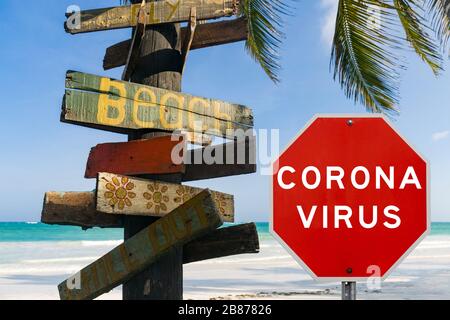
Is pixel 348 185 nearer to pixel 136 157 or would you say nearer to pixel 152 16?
pixel 136 157

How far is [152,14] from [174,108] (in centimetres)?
74

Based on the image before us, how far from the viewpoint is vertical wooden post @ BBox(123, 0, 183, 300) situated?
363 centimetres

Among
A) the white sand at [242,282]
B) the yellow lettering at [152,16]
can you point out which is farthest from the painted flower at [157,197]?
the white sand at [242,282]

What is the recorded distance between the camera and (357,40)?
297 inches

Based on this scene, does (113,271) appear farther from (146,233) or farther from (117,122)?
(117,122)

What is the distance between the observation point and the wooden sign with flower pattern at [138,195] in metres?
3.36

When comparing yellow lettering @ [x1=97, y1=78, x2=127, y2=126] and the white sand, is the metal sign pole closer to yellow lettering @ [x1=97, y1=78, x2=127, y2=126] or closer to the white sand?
yellow lettering @ [x1=97, y1=78, x2=127, y2=126]

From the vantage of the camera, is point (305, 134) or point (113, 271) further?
point (113, 271)

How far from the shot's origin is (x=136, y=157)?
367 centimetres

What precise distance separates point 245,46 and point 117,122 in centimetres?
492

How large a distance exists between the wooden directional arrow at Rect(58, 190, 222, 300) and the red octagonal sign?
930 millimetres

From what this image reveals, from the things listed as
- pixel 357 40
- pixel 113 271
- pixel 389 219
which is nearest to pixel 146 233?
pixel 113 271

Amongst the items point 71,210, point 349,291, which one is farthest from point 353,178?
point 71,210

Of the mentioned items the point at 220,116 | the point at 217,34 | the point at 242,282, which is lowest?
the point at 242,282
